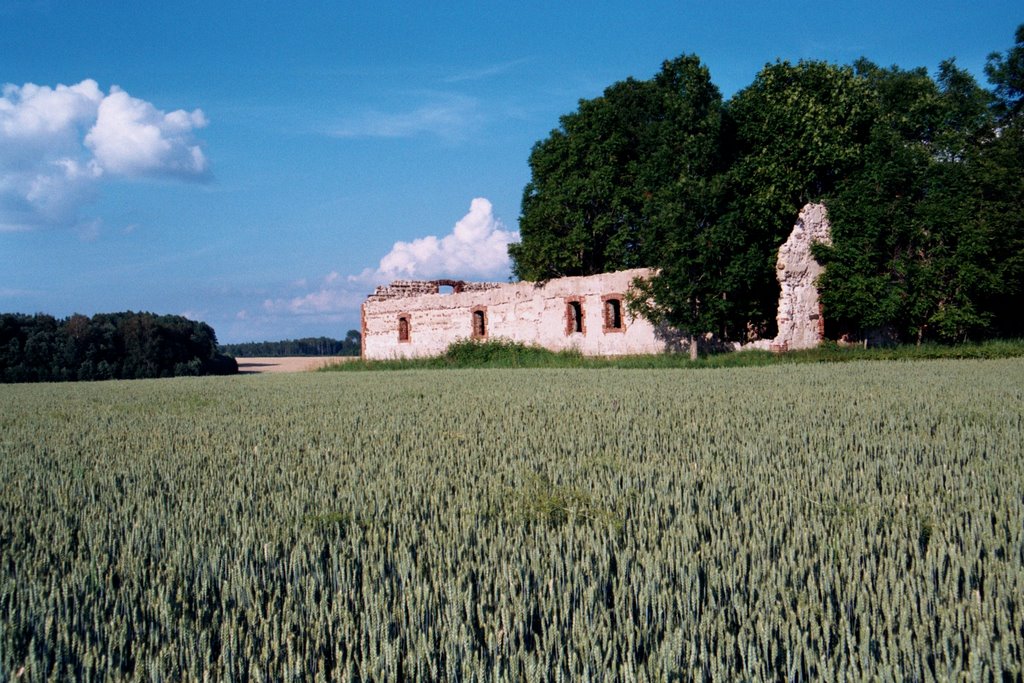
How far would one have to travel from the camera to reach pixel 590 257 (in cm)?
2975

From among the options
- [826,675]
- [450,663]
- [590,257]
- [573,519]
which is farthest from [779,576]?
[590,257]

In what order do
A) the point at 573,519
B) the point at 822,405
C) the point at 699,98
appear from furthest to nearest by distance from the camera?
the point at 699,98 < the point at 822,405 < the point at 573,519

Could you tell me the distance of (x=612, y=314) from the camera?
24297mm

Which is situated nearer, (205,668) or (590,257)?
(205,668)

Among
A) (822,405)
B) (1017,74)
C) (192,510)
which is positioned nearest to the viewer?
(192,510)

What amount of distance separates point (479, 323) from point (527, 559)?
2529 centimetres

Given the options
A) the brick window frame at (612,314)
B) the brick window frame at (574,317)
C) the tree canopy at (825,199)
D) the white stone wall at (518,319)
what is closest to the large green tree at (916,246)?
the tree canopy at (825,199)

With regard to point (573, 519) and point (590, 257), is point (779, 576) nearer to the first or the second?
point (573, 519)

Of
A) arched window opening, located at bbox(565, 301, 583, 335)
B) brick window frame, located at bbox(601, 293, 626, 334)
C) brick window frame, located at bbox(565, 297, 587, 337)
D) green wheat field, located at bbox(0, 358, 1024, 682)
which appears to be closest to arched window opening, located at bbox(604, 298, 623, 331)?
brick window frame, located at bbox(601, 293, 626, 334)

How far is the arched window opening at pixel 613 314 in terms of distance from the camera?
940 inches

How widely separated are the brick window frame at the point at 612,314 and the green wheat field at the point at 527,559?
17.8 meters

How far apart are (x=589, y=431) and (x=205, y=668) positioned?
13.9ft

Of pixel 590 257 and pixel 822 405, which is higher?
pixel 590 257

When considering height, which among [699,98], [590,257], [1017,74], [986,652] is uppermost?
[1017,74]
